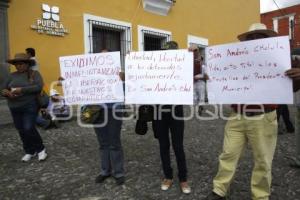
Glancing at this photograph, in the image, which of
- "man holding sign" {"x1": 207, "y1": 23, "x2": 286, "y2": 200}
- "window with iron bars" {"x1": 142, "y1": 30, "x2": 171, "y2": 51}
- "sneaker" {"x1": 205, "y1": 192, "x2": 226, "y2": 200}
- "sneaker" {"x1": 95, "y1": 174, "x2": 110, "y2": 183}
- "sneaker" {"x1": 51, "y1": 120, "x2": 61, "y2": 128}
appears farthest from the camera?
"window with iron bars" {"x1": 142, "y1": 30, "x2": 171, "y2": 51}

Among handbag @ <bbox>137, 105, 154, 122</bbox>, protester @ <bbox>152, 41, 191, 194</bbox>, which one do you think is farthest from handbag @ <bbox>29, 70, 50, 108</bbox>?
protester @ <bbox>152, 41, 191, 194</bbox>

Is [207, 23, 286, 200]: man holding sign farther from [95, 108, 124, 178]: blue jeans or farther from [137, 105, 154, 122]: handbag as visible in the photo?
[95, 108, 124, 178]: blue jeans

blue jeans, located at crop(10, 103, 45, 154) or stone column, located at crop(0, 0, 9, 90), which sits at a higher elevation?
stone column, located at crop(0, 0, 9, 90)

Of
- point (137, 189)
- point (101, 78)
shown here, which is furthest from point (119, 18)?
point (137, 189)

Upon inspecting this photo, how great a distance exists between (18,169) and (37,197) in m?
1.16

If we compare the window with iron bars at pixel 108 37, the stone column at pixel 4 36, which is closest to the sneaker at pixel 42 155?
the stone column at pixel 4 36

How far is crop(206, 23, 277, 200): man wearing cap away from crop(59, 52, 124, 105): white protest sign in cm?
135

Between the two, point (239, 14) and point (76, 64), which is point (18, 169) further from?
point (239, 14)

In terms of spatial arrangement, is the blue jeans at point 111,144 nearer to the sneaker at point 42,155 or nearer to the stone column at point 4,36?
the sneaker at point 42,155

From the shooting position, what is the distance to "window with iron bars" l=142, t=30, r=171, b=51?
11930mm

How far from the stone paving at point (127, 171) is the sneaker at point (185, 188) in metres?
0.05

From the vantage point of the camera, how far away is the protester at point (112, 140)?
4340 mm

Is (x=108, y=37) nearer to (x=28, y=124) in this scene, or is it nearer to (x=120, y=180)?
(x=28, y=124)

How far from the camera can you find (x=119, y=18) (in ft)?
35.3
